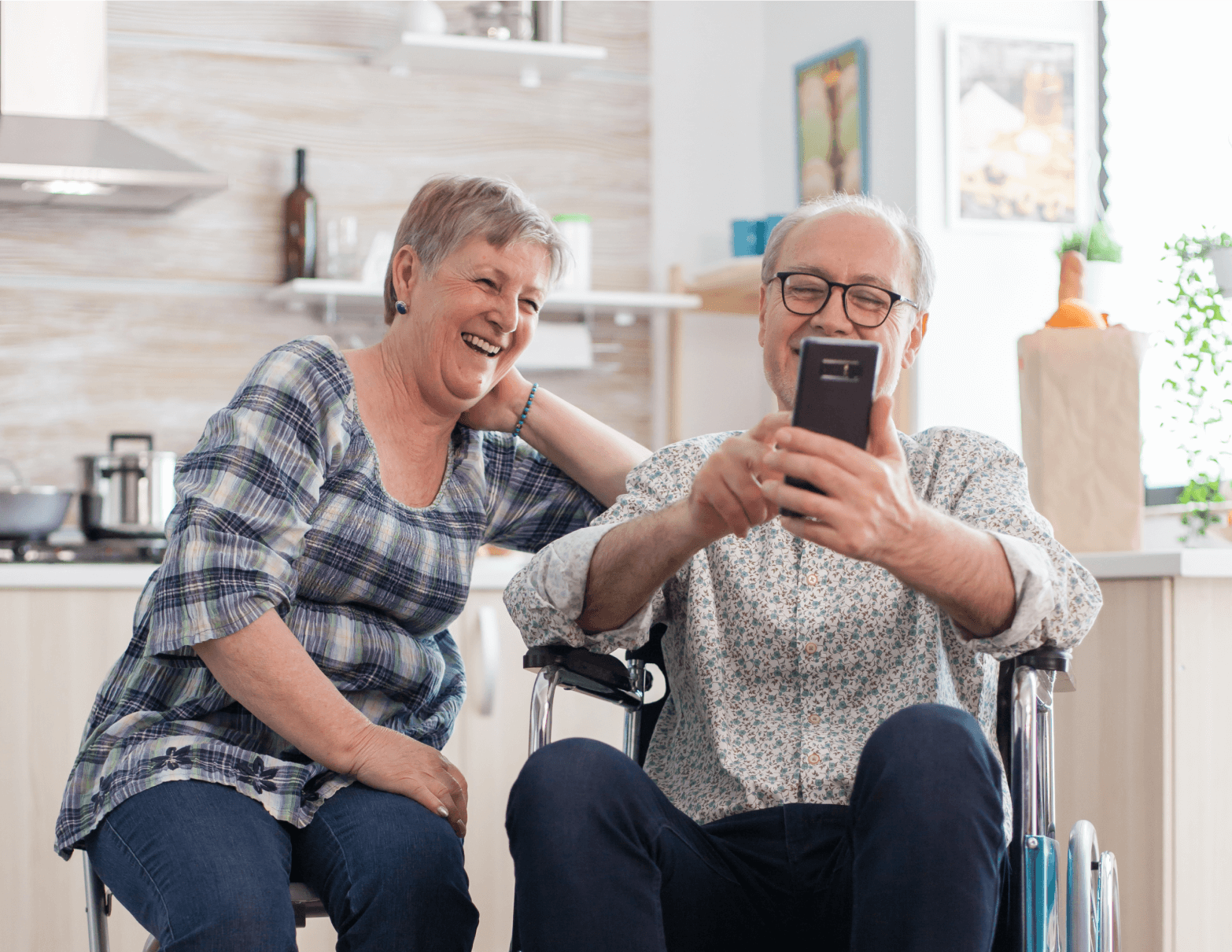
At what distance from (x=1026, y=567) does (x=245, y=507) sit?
29.3 inches

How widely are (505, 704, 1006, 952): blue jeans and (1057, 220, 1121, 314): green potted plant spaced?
1.40m

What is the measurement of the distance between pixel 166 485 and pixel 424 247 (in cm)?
151

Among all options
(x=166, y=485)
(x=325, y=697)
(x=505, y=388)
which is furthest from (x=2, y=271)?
(x=325, y=697)

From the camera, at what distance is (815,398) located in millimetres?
1088

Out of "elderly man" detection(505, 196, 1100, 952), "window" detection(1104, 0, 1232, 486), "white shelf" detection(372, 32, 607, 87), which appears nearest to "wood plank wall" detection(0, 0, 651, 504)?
"white shelf" detection(372, 32, 607, 87)

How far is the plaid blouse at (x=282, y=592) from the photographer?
4.40ft

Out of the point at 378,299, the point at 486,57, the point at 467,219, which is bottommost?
the point at 467,219

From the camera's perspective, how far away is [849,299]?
1.42 m

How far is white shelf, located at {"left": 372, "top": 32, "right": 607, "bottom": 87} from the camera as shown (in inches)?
131

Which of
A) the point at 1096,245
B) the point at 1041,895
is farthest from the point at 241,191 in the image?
the point at 1041,895

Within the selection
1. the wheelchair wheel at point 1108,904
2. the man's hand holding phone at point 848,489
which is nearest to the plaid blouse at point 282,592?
the man's hand holding phone at point 848,489

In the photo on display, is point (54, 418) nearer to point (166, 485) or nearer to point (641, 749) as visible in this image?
point (166, 485)

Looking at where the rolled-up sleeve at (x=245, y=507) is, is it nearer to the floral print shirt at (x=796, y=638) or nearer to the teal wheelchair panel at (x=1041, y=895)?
the floral print shirt at (x=796, y=638)

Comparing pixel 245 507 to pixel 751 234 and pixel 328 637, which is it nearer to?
pixel 328 637
